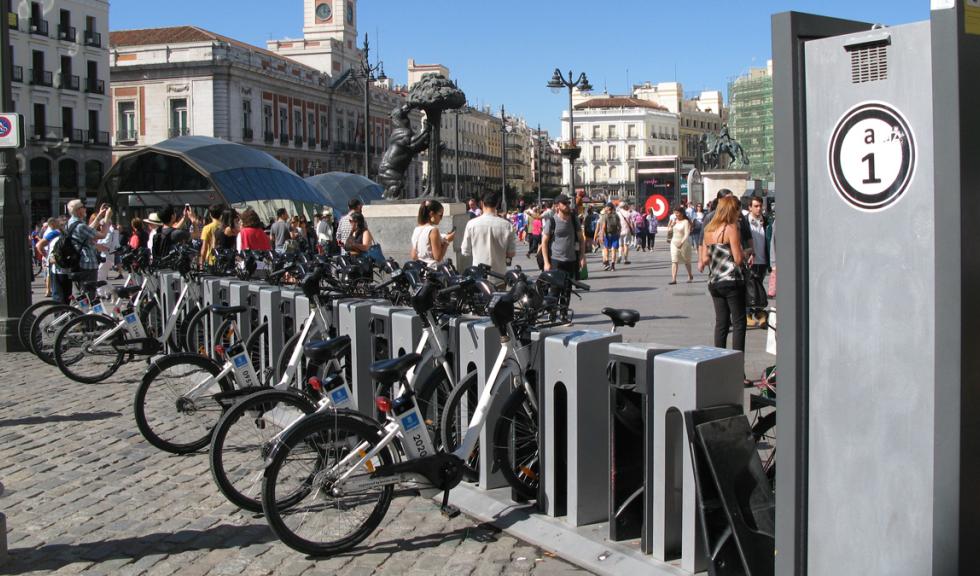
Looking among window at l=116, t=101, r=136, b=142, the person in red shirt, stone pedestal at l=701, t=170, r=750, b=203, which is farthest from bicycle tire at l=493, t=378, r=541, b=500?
window at l=116, t=101, r=136, b=142

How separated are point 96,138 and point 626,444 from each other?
2479 inches

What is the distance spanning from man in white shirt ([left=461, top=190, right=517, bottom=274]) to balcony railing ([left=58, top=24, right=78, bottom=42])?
57034mm

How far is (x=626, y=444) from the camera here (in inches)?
183

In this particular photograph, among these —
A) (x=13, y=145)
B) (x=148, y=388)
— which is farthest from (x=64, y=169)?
(x=148, y=388)

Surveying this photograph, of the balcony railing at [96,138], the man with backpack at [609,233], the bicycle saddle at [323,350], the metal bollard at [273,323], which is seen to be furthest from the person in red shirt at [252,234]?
the balcony railing at [96,138]

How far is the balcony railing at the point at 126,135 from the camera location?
224 feet

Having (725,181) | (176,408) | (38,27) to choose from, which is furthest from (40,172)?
(176,408)

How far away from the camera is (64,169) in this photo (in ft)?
196

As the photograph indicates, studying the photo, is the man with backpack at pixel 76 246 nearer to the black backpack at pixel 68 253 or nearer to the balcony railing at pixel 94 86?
the black backpack at pixel 68 253

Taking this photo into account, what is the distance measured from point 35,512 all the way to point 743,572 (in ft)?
12.0

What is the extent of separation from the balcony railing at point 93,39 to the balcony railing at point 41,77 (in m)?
3.51

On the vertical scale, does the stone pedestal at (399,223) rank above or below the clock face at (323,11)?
below

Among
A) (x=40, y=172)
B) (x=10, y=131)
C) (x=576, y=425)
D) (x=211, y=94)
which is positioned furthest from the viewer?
(x=211, y=94)

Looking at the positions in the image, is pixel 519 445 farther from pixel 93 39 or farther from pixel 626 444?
pixel 93 39
